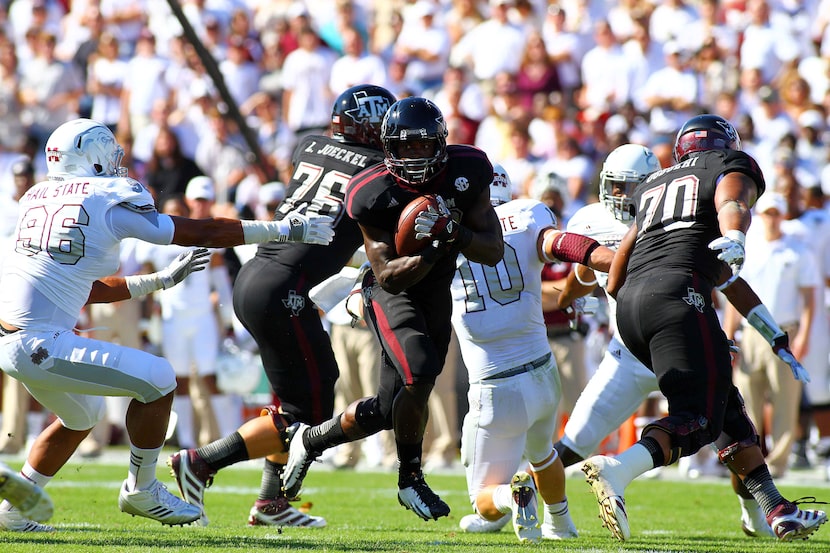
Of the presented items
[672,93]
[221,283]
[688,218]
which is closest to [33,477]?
[688,218]

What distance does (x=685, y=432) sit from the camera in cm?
507

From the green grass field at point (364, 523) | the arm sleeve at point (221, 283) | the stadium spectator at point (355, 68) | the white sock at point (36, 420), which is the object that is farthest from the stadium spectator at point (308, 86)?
the green grass field at point (364, 523)

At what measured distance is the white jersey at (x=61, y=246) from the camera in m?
5.21

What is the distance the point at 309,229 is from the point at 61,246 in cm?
106

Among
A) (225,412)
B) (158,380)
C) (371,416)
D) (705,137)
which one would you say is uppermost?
(705,137)

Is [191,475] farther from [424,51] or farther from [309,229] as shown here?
[424,51]

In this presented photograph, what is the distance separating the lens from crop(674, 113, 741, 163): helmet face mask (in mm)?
5676

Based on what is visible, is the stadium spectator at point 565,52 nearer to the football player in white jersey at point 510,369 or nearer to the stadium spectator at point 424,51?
the stadium spectator at point 424,51

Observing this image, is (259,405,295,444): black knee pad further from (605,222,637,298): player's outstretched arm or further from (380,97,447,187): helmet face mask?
(605,222,637,298): player's outstretched arm

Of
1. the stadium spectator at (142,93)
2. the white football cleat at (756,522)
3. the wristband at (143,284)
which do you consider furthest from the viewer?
the stadium spectator at (142,93)

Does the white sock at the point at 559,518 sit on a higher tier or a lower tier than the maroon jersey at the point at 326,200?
lower

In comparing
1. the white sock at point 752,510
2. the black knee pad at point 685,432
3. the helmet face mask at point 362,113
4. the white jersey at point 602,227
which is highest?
the helmet face mask at point 362,113

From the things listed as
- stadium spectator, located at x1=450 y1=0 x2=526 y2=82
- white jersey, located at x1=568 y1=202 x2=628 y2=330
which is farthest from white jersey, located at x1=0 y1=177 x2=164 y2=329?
stadium spectator, located at x1=450 y1=0 x2=526 y2=82

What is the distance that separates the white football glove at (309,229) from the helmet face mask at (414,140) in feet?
1.38
